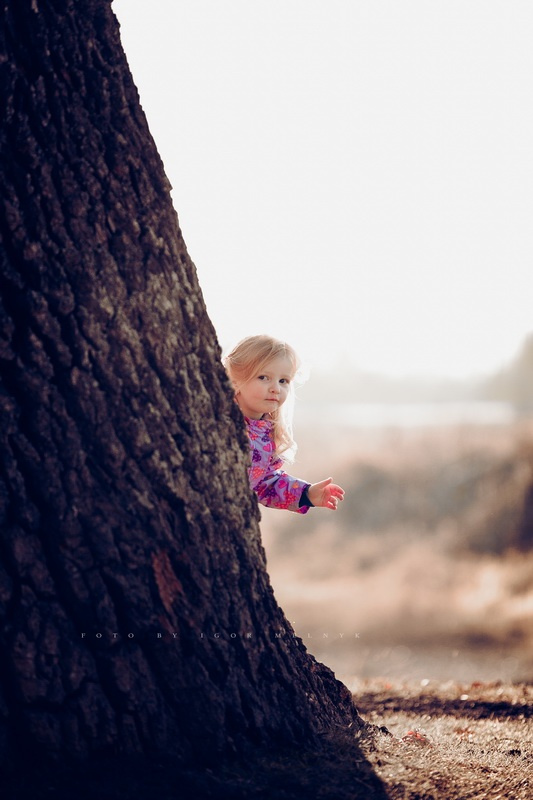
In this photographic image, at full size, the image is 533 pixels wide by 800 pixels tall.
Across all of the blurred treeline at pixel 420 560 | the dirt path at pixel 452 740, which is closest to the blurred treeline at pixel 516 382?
the blurred treeline at pixel 420 560

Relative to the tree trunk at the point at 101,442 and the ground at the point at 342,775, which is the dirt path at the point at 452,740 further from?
the tree trunk at the point at 101,442

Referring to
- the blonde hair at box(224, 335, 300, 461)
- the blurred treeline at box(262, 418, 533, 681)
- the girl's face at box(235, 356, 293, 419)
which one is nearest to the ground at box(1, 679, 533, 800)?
the blonde hair at box(224, 335, 300, 461)

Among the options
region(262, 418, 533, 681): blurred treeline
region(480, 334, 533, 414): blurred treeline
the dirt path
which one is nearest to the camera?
the dirt path

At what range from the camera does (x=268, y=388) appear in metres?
3.30

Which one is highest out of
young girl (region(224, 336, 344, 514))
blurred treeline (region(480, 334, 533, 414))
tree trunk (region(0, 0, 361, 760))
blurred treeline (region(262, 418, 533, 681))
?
blurred treeline (region(480, 334, 533, 414))

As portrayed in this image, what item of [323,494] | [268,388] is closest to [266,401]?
[268,388]

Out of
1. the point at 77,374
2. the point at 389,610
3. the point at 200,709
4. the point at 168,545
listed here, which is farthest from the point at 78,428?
the point at 389,610

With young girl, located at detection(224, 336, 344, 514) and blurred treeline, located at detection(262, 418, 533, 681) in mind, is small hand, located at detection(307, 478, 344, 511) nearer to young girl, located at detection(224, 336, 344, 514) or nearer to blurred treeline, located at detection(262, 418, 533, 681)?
young girl, located at detection(224, 336, 344, 514)

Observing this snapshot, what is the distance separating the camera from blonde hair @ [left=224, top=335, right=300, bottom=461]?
330 centimetres

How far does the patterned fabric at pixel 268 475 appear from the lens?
3166mm

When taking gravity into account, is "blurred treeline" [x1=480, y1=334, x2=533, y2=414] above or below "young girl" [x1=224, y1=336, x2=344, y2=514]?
above

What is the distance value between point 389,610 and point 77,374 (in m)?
8.97

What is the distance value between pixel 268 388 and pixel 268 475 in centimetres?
36

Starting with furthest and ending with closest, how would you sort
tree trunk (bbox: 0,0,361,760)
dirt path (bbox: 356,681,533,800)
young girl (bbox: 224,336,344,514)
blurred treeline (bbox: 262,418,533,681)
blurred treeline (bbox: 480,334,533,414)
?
blurred treeline (bbox: 480,334,533,414) → blurred treeline (bbox: 262,418,533,681) → young girl (bbox: 224,336,344,514) → dirt path (bbox: 356,681,533,800) → tree trunk (bbox: 0,0,361,760)
